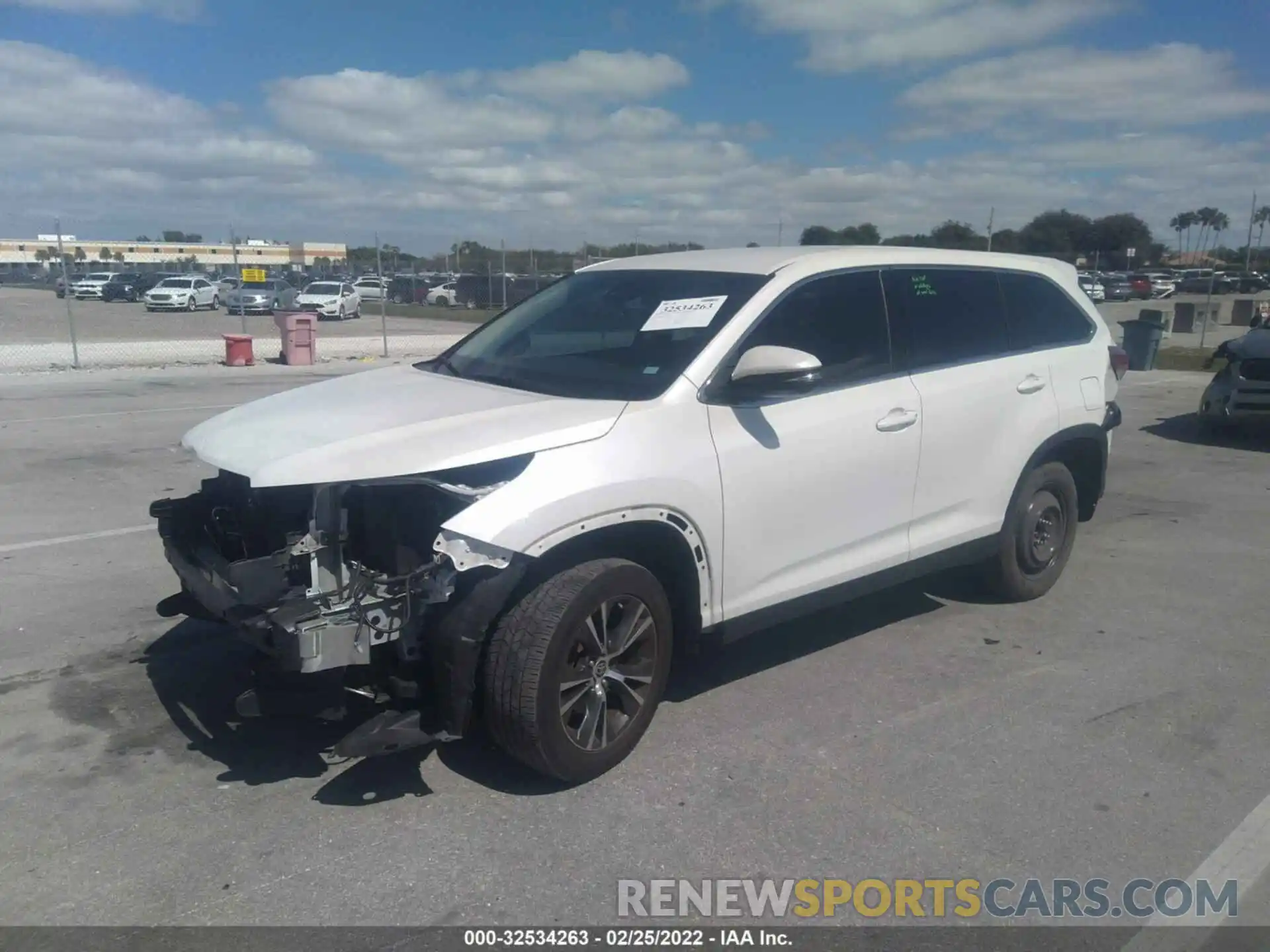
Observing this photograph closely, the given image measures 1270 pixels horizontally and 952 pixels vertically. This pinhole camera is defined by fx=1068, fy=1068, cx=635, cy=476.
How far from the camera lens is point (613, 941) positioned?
310cm

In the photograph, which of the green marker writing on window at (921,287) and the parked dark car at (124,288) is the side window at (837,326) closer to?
the green marker writing on window at (921,287)

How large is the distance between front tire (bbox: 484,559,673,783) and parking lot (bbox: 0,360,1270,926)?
19 cm

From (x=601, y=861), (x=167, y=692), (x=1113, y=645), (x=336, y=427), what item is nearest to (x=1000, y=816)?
(x=601, y=861)

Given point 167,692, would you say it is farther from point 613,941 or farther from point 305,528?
point 613,941

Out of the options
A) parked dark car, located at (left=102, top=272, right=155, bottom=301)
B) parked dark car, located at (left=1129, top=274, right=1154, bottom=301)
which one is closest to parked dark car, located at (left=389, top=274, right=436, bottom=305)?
parked dark car, located at (left=102, top=272, right=155, bottom=301)

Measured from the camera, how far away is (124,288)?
156 ft

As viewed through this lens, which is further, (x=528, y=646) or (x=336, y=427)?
(x=336, y=427)

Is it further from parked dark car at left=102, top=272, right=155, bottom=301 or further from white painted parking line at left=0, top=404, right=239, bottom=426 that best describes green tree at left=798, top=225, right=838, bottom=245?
parked dark car at left=102, top=272, right=155, bottom=301

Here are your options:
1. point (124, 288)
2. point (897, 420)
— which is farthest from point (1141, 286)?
point (897, 420)

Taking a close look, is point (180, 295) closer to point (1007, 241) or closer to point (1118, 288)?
point (1007, 241)

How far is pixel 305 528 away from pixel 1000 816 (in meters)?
2.69

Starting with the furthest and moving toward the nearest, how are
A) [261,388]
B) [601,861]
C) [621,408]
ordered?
[261,388] → [621,408] → [601,861]

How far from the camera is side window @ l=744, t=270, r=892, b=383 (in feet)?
15.2

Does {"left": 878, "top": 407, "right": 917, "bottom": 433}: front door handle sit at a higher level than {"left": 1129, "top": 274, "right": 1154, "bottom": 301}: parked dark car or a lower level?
lower
